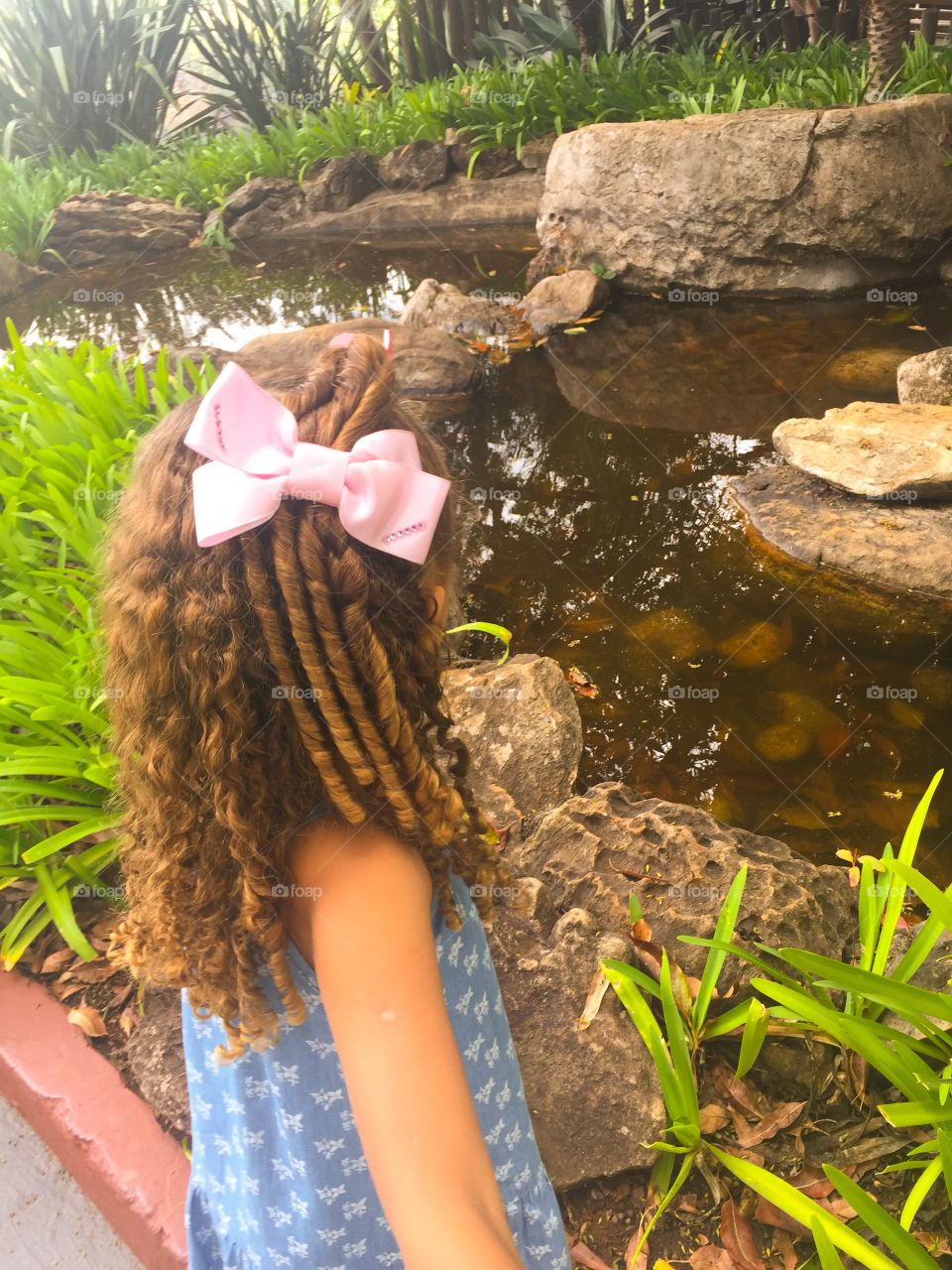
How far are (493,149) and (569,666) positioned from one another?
18.8 ft

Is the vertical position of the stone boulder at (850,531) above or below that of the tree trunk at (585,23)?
below

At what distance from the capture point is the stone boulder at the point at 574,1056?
150cm

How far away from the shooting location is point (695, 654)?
284 centimetres

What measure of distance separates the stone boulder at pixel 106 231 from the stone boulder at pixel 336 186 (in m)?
A: 1.04

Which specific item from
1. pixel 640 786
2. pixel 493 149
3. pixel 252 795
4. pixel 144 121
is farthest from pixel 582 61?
pixel 252 795

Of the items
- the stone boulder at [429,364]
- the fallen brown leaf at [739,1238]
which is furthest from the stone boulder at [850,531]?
the fallen brown leaf at [739,1238]

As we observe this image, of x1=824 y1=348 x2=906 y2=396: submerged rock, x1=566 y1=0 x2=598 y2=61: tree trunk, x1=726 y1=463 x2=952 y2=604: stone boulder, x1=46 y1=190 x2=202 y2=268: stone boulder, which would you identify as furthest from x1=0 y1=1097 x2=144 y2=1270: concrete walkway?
x1=566 y1=0 x2=598 y2=61: tree trunk

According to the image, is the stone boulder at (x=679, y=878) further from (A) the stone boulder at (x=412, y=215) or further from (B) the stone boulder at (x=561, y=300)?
(A) the stone boulder at (x=412, y=215)

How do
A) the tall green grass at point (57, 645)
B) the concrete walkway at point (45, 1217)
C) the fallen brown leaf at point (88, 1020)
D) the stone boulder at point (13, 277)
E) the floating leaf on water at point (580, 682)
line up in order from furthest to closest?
the stone boulder at point (13, 277) → the floating leaf on water at point (580, 682) → the tall green grass at point (57, 645) → the fallen brown leaf at point (88, 1020) → the concrete walkway at point (45, 1217)

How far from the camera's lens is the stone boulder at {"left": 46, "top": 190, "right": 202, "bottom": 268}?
7207 mm

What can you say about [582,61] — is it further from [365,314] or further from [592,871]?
[592,871]

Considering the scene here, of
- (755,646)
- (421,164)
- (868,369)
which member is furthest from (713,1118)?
(421,164)

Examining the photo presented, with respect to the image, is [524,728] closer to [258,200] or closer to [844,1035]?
[844,1035]

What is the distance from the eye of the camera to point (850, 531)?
3205mm
